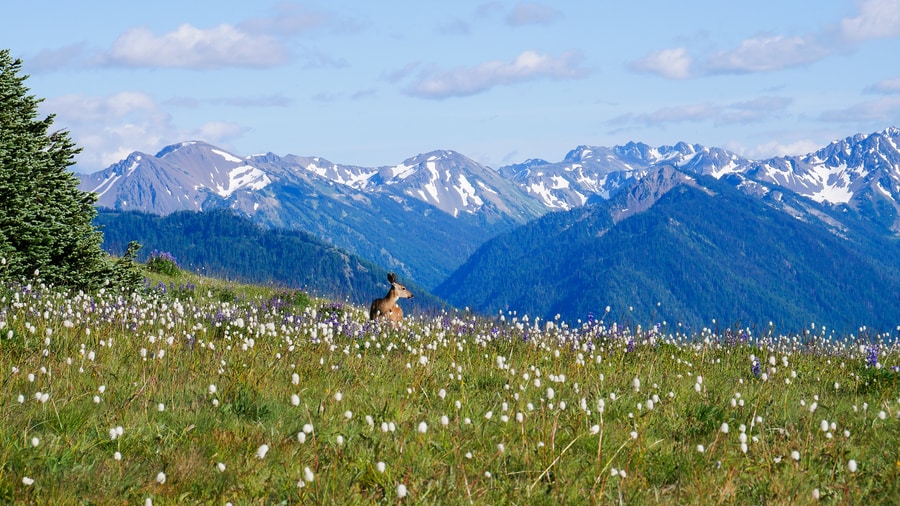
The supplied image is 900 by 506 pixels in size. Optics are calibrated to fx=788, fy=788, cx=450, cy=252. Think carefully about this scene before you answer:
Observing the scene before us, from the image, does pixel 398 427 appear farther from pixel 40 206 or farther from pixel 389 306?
pixel 40 206

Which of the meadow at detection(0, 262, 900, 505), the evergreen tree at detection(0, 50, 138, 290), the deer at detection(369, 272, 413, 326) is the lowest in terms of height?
the deer at detection(369, 272, 413, 326)

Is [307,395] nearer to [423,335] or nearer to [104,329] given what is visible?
[104,329]

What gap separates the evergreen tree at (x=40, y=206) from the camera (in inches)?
656

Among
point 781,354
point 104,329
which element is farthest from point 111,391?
point 781,354

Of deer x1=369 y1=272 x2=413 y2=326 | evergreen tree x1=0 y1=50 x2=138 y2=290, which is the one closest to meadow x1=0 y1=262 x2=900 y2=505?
deer x1=369 y1=272 x2=413 y2=326

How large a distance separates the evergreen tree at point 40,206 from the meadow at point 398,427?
754 cm

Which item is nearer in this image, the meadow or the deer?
the meadow

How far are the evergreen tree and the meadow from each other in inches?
297

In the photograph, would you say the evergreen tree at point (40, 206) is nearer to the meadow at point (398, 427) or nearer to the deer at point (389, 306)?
the deer at point (389, 306)

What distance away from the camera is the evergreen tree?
16.7 metres

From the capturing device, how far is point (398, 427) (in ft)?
21.2

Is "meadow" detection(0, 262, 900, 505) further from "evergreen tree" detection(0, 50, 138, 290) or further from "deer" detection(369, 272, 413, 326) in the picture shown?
"evergreen tree" detection(0, 50, 138, 290)

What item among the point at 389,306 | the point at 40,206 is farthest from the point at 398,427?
the point at 40,206

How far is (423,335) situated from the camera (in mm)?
11516
